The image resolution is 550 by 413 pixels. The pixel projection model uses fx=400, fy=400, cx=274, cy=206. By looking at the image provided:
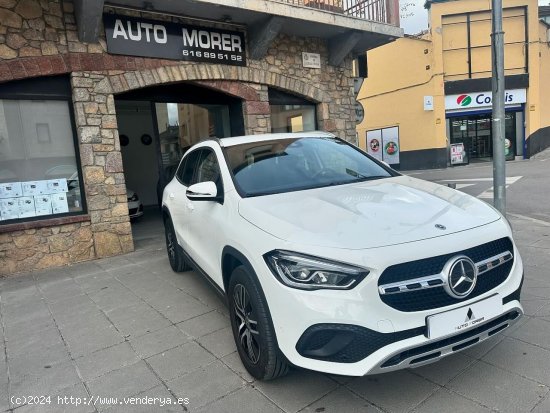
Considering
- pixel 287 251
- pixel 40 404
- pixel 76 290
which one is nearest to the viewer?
pixel 287 251

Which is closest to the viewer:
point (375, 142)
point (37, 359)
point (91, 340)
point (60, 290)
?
point (37, 359)

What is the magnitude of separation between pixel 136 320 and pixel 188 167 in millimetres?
1751

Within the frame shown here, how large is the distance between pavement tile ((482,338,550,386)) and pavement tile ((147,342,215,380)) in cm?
204

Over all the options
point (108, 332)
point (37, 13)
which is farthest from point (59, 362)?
point (37, 13)

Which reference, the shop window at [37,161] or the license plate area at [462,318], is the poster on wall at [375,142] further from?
the license plate area at [462,318]

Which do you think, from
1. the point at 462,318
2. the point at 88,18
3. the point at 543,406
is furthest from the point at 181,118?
the point at 543,406

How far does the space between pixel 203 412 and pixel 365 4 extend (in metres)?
8.85

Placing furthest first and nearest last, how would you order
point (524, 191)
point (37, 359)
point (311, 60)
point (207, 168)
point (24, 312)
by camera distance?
point (524, 191) → point (311, 60) → point (24, 312) → point (207, 168) → point (37, 359)

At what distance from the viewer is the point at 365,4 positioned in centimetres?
Result: 877

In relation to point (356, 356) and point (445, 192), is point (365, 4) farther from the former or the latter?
point (356, 356)

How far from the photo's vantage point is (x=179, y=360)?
3.10 meters

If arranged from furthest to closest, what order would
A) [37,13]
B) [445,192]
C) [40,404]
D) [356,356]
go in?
[37,13], [445,192], [40,404], [356,356]

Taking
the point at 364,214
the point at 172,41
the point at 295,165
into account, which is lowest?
the point at 364,214

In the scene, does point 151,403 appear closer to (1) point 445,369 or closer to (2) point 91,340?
(2) point 91,340
